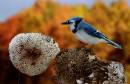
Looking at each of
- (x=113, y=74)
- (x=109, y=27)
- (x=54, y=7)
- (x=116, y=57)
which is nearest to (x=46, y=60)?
(x=113, y=74)

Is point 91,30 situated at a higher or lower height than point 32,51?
higher

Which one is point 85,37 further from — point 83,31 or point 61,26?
point 61,26

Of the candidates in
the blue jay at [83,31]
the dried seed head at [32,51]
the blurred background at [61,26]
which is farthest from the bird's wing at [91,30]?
the blurred background at [61,26]

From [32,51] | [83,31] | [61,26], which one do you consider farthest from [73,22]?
[61,26]

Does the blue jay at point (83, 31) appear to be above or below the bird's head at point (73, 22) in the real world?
below

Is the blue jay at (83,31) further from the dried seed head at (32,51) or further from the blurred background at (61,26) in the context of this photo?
the blurred background at (61,26)

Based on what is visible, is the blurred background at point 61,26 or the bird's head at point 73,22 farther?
the blurred background at point 61,26

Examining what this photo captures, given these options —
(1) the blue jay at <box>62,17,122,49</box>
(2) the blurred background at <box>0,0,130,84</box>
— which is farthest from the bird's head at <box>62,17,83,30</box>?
(2) the blurred background at <box>0,0,130,84</box>

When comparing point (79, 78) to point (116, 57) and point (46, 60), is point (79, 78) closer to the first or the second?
point (46, 60)

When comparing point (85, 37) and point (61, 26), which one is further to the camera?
point (61, 26)
